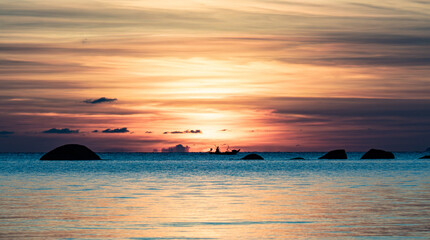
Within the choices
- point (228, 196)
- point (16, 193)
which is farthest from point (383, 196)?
point (16, 193)

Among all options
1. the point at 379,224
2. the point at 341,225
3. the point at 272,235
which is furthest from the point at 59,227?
the point at 379,224

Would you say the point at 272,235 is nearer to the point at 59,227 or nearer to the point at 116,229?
the point at 116,229

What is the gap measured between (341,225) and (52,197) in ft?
88.6

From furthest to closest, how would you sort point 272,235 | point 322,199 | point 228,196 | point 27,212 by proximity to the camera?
point 228,196 < point 322,199 < point 27,212 < point 272,235

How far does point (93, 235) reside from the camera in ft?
93.5

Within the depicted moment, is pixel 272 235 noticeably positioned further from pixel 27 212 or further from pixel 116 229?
pixel 27 212

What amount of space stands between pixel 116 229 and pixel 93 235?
7.22 ft

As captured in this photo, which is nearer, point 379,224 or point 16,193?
point 379,224

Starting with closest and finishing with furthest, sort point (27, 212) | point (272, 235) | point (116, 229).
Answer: point (272, 235)
point (116, 229)
point (27, 212)

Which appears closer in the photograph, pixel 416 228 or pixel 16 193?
pixel 416 228

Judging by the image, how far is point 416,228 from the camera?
1182 inches

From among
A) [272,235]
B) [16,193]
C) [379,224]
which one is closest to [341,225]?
[379,224]

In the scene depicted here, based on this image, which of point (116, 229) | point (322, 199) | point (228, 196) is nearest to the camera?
point (116, 229)

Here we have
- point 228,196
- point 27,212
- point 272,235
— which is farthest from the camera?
point 228,196
